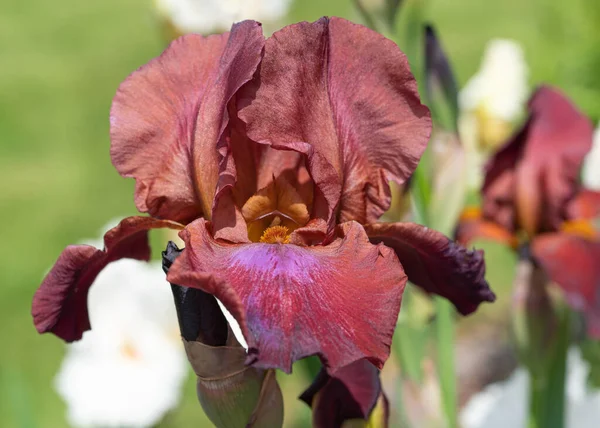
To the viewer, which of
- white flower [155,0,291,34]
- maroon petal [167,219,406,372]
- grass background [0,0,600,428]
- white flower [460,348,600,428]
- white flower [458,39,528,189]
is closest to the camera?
maroon petal [167,219,406,372]

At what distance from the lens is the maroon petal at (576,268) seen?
84 centimetres

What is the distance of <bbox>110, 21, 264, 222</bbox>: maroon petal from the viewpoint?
60cm

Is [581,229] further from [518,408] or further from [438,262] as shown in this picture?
[438,262]

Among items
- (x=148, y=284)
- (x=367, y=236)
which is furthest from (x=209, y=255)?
(x=148, y=284)

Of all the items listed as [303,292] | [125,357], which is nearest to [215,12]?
[125,357]

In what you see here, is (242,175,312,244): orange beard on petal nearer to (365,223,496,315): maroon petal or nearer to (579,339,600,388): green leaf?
(365,223,496,315): maroon petal

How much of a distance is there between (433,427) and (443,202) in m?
0.27

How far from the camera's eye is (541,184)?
1.01 m

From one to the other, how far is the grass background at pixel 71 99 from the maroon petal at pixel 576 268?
0.36 m

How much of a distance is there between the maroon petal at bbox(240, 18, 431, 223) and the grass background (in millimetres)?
348

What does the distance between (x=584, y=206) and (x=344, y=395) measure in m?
0.55

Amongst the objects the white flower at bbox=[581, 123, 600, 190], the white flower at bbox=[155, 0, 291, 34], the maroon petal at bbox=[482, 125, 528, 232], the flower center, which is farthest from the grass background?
the white flower at bbox=[581, 123, 600, 190]

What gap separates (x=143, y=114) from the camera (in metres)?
0.61

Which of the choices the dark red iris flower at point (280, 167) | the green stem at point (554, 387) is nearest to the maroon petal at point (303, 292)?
the dark red iris flower at point (280, 167)
